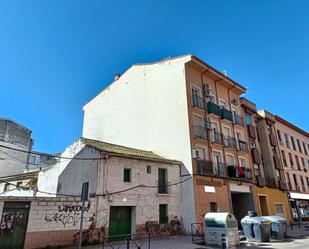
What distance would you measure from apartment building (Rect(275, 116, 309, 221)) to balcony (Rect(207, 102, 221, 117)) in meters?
13.0

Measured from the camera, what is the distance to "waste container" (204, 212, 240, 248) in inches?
474

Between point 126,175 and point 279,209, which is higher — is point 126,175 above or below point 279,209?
above

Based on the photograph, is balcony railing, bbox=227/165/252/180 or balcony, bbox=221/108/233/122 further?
balcony, bbox=221/108/233/122

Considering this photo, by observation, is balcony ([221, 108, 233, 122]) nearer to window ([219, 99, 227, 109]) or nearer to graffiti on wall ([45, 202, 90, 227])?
window ([219, 99, 227, 109])

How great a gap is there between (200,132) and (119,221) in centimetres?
957

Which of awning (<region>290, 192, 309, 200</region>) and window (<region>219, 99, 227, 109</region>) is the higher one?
window (<region>219, 99, 227, 109</region>)

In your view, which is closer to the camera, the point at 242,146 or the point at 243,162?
the point at 243,162

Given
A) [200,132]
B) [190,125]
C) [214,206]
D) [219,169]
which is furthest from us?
[219,169]

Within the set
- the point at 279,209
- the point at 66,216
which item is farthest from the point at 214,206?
the point at 66,216

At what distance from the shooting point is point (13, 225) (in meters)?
10.6

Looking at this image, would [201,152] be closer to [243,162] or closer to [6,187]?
[243,162]

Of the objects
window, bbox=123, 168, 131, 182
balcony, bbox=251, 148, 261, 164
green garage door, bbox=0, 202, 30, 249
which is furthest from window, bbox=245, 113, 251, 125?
green garage door, bbox=0, 202, 30, 249

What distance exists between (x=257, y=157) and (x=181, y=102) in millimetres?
11433

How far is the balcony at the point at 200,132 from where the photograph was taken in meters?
19.1
